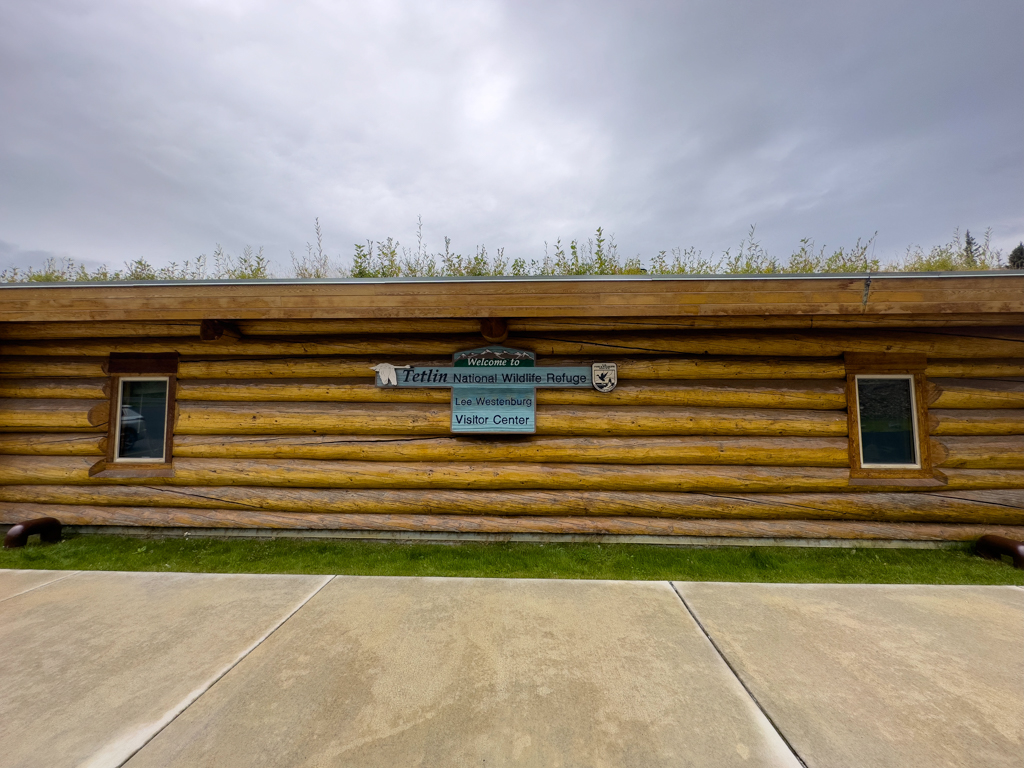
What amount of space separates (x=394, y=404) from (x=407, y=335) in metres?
0.82

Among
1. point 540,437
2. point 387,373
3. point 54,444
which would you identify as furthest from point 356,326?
point 54,444

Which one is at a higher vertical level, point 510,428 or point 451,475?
point 510,428

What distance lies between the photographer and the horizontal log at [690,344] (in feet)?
15.2

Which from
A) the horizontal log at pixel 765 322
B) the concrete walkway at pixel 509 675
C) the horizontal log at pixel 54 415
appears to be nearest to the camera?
the concrete walkway at pixel 509 675

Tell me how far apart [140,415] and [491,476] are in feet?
14.5

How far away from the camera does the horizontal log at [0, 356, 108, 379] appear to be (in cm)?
505

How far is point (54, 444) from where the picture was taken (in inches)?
197

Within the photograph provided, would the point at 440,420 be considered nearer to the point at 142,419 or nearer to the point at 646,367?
the point at 646,367

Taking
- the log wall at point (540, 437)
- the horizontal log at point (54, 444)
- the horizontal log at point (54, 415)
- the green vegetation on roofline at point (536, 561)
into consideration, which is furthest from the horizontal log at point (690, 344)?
the green vegetation on roofline at point (536, 561)

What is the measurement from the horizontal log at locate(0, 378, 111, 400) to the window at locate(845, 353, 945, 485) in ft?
28.6

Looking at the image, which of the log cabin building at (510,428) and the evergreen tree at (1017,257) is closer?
the log cabin building at (510,428)

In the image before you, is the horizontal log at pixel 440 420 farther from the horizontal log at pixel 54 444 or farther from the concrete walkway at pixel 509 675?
the concrete walkway at pixel 509 675

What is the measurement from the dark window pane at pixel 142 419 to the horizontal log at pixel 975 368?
9009 mm

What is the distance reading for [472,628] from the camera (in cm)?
300
